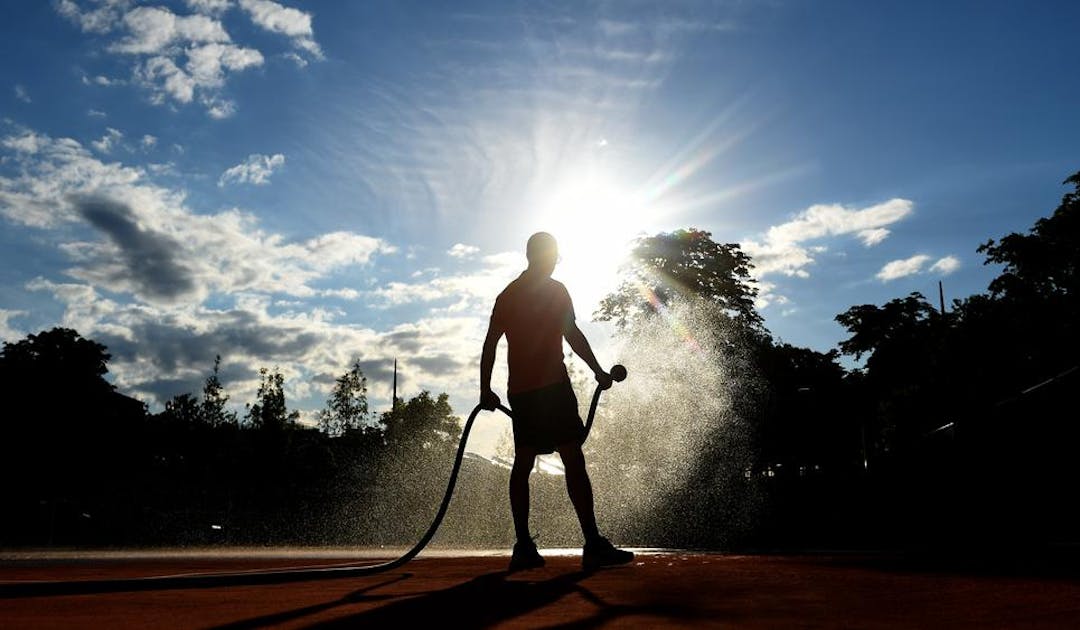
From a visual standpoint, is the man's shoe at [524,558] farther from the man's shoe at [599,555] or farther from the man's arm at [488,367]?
the man's arm at [488,367]

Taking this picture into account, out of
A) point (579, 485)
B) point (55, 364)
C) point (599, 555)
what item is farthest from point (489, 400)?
point (55, 364)

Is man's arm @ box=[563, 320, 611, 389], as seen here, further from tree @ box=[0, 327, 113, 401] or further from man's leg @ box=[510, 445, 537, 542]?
tree @ box=[0, 327, 113, 401]

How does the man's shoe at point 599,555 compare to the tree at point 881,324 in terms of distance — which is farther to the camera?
the tree at point 881,324

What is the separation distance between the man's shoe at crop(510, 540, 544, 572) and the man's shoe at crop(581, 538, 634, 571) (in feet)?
0.97

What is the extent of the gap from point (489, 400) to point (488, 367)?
214mm

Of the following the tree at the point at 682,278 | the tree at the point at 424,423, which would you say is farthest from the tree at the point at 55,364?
the tree at the point at 682,278

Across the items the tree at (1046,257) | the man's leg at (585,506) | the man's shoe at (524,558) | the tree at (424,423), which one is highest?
the tree at (1046,257)

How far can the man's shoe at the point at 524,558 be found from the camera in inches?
200

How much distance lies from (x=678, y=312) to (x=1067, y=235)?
13.1 meters

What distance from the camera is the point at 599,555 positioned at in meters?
5.05

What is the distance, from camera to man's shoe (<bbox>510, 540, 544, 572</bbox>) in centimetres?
509

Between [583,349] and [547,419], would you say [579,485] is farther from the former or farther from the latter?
[583,349]

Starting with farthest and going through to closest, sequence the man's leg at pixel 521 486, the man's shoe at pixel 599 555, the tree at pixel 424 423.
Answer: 1. the tree at pixel 424 423
2. the man's leg at pixel 521 486
3. the man's shoe at pixel 599 555

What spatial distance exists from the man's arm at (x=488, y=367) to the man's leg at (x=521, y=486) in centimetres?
40
